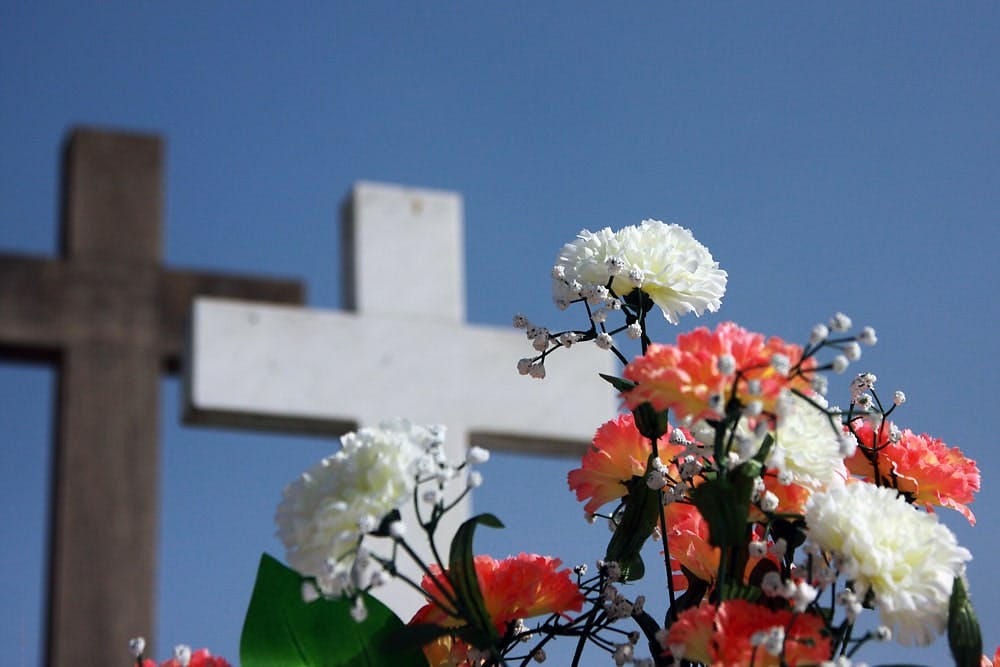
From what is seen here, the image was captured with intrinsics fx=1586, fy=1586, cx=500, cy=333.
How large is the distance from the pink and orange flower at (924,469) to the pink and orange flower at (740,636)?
17 centimetres

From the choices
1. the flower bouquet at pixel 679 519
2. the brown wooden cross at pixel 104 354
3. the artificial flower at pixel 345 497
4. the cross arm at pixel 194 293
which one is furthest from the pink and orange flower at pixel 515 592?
the cross arm at pixel 194 293

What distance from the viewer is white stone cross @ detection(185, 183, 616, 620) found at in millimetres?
2779

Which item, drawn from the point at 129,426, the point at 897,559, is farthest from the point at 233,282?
the point at 897,559

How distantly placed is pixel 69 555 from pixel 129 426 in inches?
10.4

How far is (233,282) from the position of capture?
3145 millimetres

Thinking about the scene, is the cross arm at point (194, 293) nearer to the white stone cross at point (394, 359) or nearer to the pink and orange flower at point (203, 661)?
the white stone cross at point (394, 359)

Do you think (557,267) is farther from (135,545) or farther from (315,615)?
(135,545)

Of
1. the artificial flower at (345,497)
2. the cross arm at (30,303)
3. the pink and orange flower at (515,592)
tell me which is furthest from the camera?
the cross arm at (30,303)

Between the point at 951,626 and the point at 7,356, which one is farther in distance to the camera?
the point at 7,356

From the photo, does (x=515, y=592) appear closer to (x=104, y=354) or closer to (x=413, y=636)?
(x=413, y=636)

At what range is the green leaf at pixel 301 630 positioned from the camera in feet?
2.40

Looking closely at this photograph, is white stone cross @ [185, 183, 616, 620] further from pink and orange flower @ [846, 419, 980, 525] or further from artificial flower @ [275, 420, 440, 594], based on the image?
artificial flower @ [275, 420, 440, 594]

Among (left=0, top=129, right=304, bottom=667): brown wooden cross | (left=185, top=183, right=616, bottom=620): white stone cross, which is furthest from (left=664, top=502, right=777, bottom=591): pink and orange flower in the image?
(left=0, top=129, right=304, bottom=667): brown wooden cross

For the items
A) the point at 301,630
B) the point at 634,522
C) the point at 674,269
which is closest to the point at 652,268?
the point at 674,269
